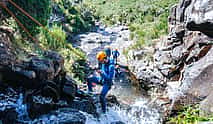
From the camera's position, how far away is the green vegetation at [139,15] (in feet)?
67.9

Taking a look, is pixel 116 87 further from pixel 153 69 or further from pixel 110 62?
pixel 110 62

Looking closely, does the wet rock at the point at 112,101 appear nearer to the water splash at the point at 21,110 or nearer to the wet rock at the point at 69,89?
the wet rock at the point at 69,89

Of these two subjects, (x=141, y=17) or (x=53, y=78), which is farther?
(x=141, y=17)

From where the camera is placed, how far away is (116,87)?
50.0 feet

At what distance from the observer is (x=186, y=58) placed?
12016 millimetres

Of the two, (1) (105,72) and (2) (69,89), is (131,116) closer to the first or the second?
(2) (69,89)

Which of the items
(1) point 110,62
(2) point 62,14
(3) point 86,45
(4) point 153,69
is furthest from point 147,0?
(1) point 110,62

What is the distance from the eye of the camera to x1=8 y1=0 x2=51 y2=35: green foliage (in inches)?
498

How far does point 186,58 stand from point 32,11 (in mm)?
7193

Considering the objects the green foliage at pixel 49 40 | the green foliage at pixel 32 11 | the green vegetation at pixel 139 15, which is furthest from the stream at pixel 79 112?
the green vegetation at pixel 139 15

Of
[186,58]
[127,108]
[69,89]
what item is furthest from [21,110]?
[186,58]

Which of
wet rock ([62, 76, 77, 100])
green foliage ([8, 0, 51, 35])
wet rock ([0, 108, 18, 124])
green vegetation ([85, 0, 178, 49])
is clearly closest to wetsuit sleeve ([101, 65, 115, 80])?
wet rock ([62, 76, 77, 100])

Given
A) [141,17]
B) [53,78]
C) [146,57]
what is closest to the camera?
[53,78]

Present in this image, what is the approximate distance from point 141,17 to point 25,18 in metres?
22.5
